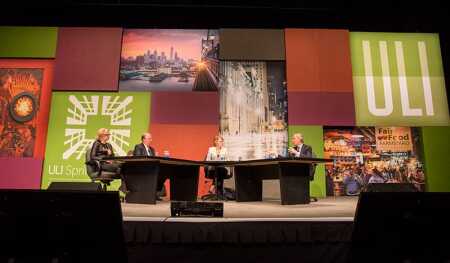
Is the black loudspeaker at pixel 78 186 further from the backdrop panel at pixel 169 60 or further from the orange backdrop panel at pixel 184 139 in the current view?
the backdrop panel at pixel 169 60

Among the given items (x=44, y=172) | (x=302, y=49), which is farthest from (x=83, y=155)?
(x=302, y=49)

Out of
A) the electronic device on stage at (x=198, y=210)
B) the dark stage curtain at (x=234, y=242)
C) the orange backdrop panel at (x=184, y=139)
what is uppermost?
the orange backdrop panel at (x=184, y=139)

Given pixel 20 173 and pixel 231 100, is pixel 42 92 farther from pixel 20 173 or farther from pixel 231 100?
pixel 231 100

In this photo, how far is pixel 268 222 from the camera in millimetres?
2229

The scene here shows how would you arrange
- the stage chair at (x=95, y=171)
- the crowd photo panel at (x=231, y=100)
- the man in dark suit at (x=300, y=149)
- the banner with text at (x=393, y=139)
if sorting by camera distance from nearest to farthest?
the stage chair at (x=95, y=171)
the man in dark suit at (x=300, y=149)
the crowd photo panel at (x=231, y=100)
the banner with text at (x=393, y=139)

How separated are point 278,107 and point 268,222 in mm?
4938

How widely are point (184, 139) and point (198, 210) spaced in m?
4.46

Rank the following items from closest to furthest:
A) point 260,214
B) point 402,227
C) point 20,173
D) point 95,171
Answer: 1. point 402,227
2. point 260,214
3. point 95,171
4. point 20,173

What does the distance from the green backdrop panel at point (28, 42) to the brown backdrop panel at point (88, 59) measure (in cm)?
18

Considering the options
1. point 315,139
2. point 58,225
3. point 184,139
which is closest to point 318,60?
point 315,139

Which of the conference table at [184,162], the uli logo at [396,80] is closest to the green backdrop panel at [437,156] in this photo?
the uli logo at [396,80]

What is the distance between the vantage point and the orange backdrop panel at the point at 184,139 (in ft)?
22.2

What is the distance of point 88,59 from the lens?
7.06 meters

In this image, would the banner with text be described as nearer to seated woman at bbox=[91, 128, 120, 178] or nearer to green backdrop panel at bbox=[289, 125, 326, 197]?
green backdrop panel at bbox=[289, 125, 326, 197]
